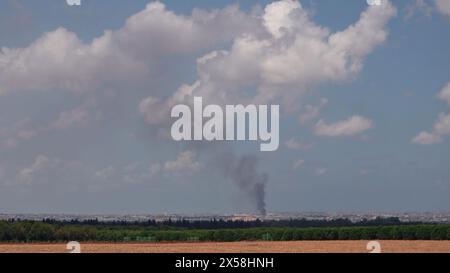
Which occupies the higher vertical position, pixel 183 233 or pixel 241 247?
pixel 183 233

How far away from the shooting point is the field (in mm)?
11928

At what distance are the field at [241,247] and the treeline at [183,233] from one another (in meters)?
0.20

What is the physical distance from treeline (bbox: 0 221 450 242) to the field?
0.64ft

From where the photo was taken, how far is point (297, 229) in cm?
1395

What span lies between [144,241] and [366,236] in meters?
4.30

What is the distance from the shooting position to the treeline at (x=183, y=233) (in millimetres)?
13328

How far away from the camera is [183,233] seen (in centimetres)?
1428

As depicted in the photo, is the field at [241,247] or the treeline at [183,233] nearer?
the field at [241,247]

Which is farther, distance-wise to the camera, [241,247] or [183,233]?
[183,233]

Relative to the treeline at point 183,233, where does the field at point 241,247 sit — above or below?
below

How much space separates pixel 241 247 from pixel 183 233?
182 cm

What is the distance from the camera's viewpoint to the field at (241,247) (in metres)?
11.9
